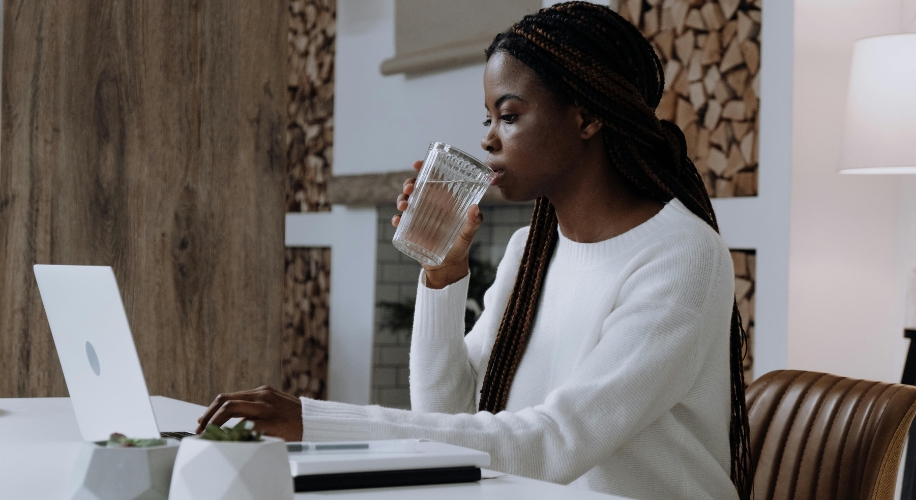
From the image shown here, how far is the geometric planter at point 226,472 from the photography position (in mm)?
658

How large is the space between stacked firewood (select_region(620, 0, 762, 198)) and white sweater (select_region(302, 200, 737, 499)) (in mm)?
1312

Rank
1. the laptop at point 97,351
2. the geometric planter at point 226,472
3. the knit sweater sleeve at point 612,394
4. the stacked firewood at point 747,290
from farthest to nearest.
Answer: the stacked firewood at point 747,290 → the knit sweater sleeve at point 612,394 → the laptop at point 97,351 → the geometric planter at point 226,472

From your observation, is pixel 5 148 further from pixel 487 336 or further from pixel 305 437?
pixel 305 437

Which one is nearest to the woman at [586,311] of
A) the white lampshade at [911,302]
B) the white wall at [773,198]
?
the white wall at [773,198]

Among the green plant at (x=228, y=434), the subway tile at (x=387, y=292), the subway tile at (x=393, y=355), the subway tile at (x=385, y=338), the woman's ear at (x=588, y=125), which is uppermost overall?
the woman's ear at (x=588, y=125)

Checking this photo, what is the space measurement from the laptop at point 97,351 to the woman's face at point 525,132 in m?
0.63

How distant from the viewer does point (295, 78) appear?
476 cm

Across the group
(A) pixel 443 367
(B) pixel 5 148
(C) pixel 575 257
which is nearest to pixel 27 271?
(B) pixel 5 148

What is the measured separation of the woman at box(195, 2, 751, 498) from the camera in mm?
1141

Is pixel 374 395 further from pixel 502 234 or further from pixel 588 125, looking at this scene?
pixel 588 125

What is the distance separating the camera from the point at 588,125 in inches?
55.5

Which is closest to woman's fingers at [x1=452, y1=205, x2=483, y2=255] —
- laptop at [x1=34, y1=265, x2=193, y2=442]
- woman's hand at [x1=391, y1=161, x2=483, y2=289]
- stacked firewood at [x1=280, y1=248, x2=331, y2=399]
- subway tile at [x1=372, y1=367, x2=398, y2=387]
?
woman's hand at [x1=391, y1=161, x2=483, y2=289]

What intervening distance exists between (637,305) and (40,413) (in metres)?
0.83

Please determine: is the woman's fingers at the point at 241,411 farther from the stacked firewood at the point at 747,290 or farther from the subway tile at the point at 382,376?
the subway tile at the point at 382,376
